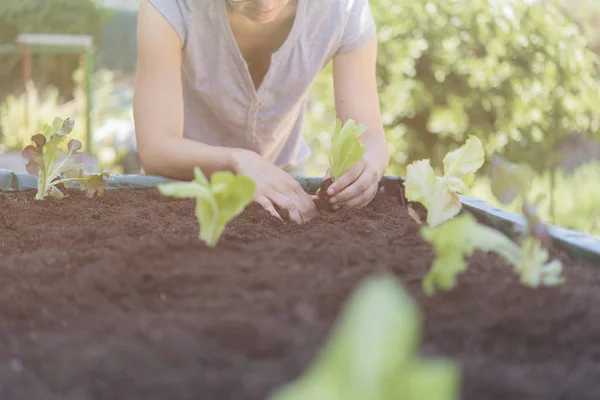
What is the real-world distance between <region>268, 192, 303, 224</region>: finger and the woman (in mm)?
26

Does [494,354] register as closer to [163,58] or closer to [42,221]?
[42,221]

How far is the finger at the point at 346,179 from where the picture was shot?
4.65ft

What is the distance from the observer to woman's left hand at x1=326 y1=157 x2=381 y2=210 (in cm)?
143

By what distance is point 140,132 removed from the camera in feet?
5.60

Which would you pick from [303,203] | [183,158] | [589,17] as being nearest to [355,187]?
[303,203]

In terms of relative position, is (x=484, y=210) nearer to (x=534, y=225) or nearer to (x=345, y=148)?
(x=345, y=148)

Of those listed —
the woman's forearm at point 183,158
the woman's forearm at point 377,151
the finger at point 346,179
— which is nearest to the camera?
the finger at point 346,179

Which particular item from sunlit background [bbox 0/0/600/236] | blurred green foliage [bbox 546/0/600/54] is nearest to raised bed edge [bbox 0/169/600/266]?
sunlit background [bbox 0/0/600/236]

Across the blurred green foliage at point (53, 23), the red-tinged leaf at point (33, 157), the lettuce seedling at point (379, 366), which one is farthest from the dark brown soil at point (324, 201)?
the blurred green foliage at point (53, 23)

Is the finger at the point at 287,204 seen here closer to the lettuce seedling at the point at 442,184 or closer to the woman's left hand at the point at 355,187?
the woman's left hand at the point at 355,187

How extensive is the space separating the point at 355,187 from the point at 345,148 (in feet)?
0.29

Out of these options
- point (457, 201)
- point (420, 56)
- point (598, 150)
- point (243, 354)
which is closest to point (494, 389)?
point (243, 354)

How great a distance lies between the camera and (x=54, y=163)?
1.50 metres

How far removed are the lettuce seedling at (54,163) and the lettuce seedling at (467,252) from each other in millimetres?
964
